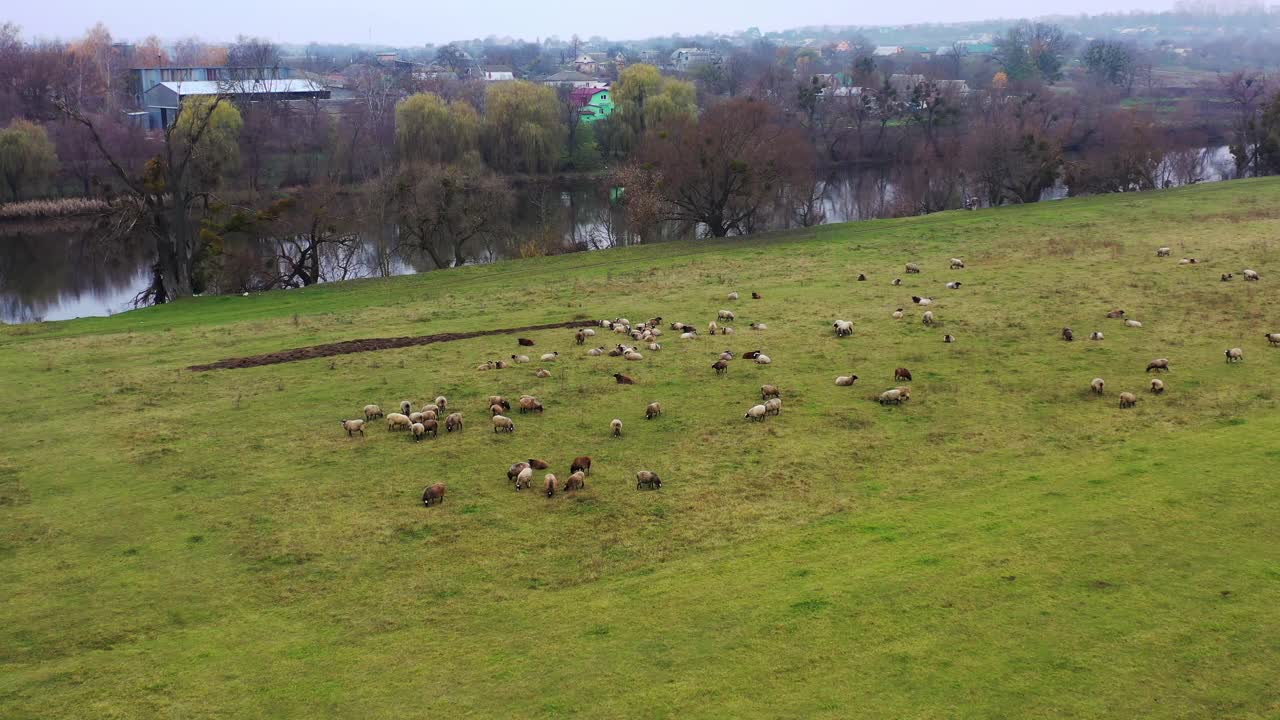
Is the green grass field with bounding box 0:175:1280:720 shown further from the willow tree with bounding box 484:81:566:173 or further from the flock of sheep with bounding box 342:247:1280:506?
the willow tree with bounding box 484:81:566:173

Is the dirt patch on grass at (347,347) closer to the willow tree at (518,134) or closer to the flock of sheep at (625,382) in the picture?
the flock of sheep at (625,382)

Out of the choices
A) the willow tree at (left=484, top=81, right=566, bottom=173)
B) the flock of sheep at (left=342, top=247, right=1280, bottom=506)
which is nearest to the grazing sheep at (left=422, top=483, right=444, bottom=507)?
the flock of sheep at (left=342, top=247, right=1280, bottom=506)

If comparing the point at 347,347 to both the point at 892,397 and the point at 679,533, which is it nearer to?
the point at 892,397

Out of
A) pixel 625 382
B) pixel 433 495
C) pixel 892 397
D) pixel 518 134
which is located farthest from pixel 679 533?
pixel 518 134

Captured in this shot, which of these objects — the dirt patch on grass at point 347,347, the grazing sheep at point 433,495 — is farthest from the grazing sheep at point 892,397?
the dirt patch on grass at point 347,347

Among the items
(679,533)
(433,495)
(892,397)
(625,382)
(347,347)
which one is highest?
(347,347)

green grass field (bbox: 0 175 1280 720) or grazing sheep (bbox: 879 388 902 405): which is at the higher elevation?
grazing sheep (bbox: 879 388 902 405)
